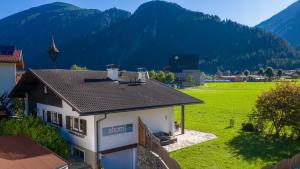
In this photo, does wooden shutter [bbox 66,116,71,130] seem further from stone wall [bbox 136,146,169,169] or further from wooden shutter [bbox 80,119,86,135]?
stone wall [bbox 136,146,169,169]

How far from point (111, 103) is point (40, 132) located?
394 cm

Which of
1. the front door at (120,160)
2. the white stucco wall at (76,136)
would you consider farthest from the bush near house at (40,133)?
the front door at (120,160)

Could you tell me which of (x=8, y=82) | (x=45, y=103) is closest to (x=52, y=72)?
(x=45, y=103)

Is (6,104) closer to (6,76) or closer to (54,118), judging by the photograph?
(6,76)

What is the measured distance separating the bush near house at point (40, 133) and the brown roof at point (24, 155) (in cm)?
43

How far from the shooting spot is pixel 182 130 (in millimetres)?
22359

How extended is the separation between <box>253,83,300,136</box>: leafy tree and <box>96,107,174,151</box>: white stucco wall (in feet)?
23.2

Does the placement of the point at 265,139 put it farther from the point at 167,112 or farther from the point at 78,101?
the point at 78,101

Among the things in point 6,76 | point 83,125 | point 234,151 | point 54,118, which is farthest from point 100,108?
point 6,76

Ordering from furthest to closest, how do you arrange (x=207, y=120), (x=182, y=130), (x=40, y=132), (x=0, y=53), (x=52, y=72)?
(x=207, y=120) → (x=0, y=53) → (x=182, y=130) → (x=52, y=72) → (x=40, y=132)

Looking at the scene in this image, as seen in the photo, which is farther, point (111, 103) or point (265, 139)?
point (265, 139)

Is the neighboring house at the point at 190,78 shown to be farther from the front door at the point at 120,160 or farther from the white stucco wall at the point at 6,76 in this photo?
the front door at the point at 120,160

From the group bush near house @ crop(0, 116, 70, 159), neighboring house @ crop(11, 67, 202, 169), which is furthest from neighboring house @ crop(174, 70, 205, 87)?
bush near house @ crop(0, 116, 70, 159)

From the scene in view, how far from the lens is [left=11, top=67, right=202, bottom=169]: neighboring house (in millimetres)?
15750
